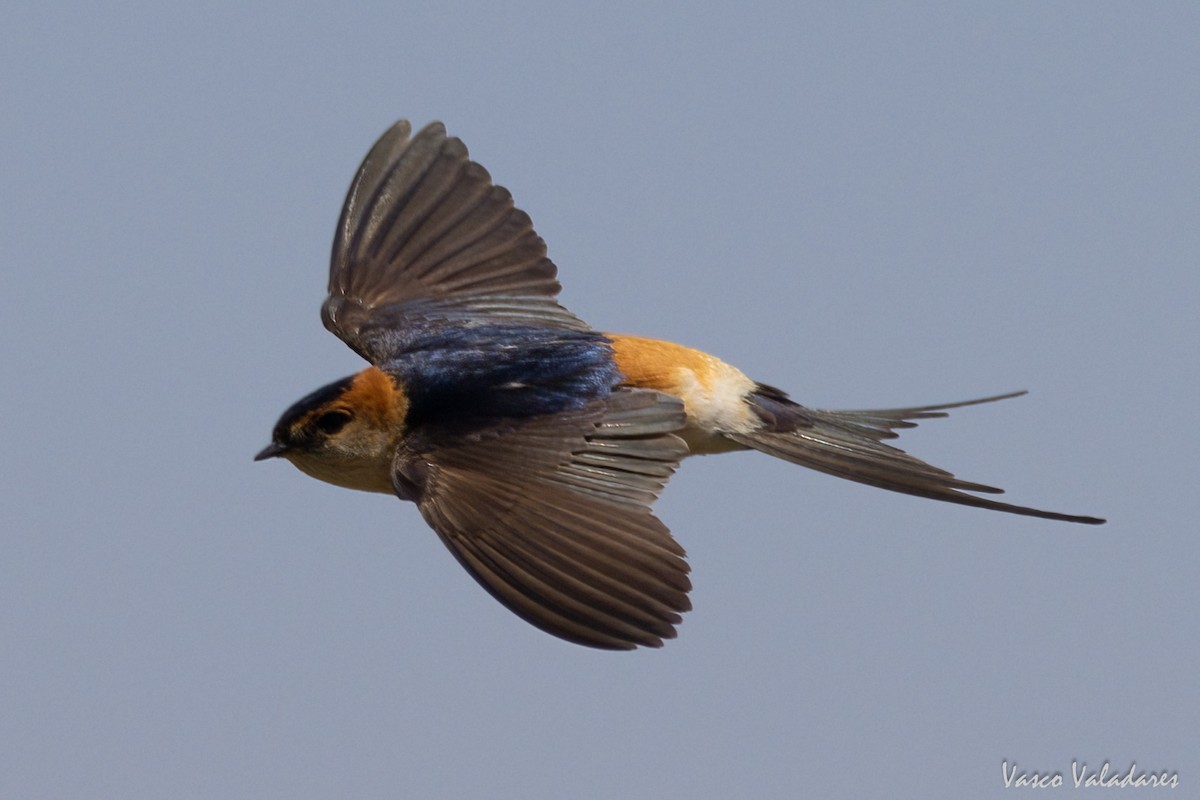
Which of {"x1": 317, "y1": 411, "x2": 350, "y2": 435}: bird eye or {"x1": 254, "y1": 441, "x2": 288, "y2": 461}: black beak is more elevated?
{"x1": 317, "y1": 411, "x2": 350, "y2": 435}: bird eye

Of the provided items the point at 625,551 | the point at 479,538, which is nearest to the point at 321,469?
the point at 479,538

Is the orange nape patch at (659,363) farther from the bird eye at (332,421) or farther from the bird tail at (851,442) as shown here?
the bird eye at (332,421)

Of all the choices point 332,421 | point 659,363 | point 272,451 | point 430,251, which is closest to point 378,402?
point 332,421

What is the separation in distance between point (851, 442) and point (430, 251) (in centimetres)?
167

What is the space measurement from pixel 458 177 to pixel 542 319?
0.70 meters

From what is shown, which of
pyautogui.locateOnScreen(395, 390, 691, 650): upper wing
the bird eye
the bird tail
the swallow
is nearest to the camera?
pyautogui.locateOnScreen(395, 390, 691, 650): upper wing

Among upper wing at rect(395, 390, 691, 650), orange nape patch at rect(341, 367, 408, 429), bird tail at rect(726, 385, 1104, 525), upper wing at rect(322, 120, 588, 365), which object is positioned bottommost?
upper wing at rect(395, 390, 691, 650)

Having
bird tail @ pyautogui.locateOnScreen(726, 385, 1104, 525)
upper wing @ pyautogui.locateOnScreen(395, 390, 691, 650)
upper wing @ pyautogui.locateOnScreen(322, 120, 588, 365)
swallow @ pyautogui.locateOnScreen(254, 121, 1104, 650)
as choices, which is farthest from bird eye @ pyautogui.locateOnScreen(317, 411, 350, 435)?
bird tail @ pyautogui.locateOnScreen(726, 385, 1104, 525)

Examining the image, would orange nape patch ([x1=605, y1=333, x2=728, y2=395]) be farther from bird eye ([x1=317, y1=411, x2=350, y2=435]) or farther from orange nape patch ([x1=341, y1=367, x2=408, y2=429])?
bird eye ([x1=317, y1=411, x2=350, y2=435])

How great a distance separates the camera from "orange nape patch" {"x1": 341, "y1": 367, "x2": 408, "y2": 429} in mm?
5348

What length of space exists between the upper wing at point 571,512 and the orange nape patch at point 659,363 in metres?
0.20

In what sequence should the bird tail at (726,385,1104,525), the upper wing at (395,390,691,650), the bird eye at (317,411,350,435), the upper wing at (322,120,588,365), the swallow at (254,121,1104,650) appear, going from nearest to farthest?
the upper wing at (395,390,691,650)
the swallow at (254,121,1104,650)
the bird tail at (726,385,1104,525)
the bird eye at (317,411,350,435)
the upper wing at (322,120,588,365)

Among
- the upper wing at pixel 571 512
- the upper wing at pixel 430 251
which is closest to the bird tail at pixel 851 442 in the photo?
the upper wing at pixel 571 512

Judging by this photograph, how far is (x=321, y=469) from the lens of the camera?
5449mm
